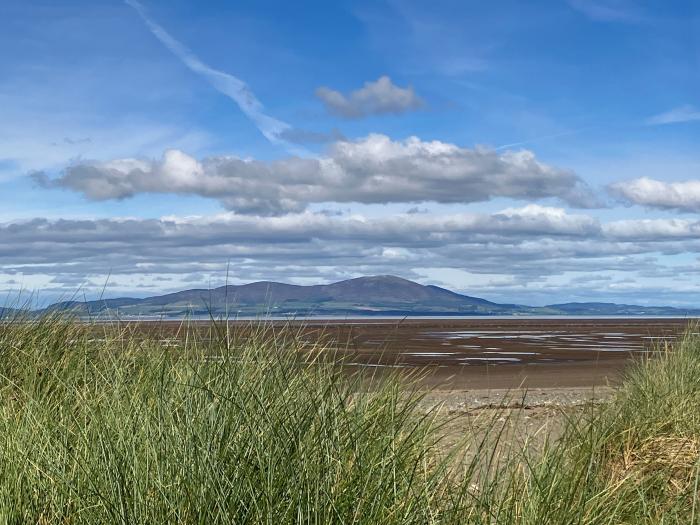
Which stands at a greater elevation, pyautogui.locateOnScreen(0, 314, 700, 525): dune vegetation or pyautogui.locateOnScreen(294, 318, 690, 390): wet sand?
pyautogui.locateOnScreen(0, 314, 700, 525): dune vegetation

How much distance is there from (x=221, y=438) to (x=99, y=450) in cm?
67

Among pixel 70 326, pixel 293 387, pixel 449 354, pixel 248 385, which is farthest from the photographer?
pixel 449 354

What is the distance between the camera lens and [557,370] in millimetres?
27000

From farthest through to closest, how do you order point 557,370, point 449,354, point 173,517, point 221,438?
point 449,354, point 557,370, point 221,438, point 173,517

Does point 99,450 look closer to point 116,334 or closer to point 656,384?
point 116,334

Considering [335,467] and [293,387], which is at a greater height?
[293,387]

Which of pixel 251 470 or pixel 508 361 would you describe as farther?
pixel 508 361

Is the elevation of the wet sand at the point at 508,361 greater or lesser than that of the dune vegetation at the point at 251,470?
lesser

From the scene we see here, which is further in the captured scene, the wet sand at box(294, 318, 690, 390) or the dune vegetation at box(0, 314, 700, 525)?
the wet sand at box(294, 318, 690, 390)

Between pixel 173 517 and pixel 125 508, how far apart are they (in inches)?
8.7

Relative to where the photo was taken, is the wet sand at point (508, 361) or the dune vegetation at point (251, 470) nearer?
the dune vegetation at point (251, 470)

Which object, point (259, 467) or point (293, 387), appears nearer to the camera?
point (259, 467)

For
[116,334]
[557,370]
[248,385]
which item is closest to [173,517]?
[248,385]

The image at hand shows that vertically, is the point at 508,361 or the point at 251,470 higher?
the point at 251,470
